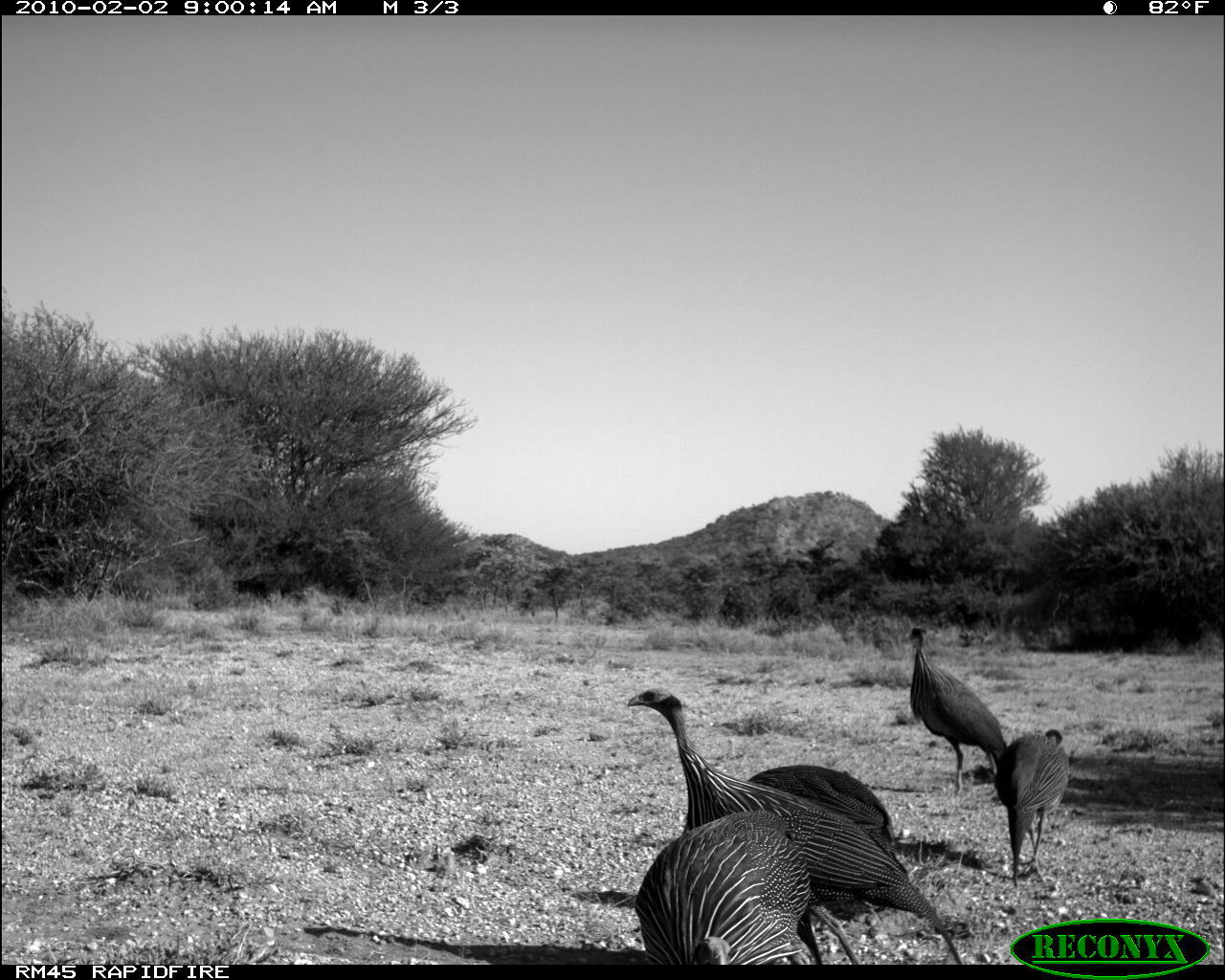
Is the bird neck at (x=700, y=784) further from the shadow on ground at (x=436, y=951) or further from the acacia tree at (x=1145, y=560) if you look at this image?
the acacia tree at (x=1145, y=560)

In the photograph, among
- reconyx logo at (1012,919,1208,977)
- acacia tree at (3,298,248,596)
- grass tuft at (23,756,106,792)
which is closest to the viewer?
reconyx logo at (1012,919,1208,977)

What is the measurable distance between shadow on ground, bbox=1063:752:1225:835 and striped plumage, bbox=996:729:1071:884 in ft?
8.75

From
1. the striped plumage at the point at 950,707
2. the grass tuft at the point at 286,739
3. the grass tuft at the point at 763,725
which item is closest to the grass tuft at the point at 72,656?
the grass tuft at the point at 286,739

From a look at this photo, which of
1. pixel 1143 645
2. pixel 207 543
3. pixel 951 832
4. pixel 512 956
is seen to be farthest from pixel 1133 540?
pixel 512 956

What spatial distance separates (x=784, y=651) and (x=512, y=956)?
10294 mm

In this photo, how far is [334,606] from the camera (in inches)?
815

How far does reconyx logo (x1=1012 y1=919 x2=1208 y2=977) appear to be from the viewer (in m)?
1.76

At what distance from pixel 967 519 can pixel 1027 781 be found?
21.8 metres

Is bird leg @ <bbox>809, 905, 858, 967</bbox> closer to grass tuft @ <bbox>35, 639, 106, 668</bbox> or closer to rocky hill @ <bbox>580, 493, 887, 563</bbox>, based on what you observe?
rocky hill @ <bbox>580, 493, 887, 563</bbox>

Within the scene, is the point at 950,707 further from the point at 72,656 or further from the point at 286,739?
the point at 72,656

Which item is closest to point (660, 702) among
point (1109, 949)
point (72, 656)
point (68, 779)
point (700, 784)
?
point (700, 784)

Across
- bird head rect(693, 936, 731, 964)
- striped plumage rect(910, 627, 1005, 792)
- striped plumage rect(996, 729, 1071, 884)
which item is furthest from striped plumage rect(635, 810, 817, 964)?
striped plumage rect(910, 627, 1005, 792)

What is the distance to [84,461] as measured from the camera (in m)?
14.7

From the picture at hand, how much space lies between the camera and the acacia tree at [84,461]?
46.8 ft
